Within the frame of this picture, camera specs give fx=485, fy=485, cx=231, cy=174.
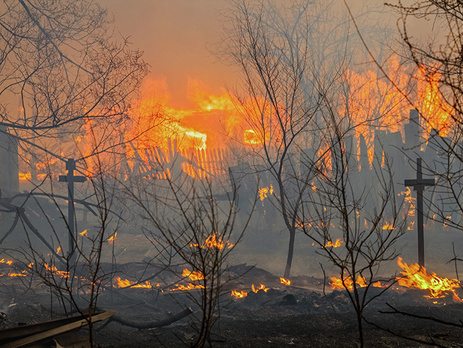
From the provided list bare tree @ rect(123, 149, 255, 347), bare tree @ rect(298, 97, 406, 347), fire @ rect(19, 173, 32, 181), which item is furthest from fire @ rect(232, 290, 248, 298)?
fire @ rect(19, 173, 32, 181)

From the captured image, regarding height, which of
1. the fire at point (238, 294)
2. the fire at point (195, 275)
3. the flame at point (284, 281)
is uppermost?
the fire at point (195, 275)

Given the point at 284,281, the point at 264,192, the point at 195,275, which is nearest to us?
the point at 195,275

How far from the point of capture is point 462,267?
61.2 feet

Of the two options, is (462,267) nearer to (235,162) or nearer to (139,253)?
(139,253)

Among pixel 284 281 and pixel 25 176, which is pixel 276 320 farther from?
pixel 25 176

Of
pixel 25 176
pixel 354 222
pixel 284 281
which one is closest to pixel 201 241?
pixel 284 281

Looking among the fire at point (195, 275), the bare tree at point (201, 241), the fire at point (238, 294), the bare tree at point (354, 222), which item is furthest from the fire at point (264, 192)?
the fire at point (238, 294)

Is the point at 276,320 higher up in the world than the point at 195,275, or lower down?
lower down

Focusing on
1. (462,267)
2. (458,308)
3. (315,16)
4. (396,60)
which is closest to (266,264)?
(462,267)

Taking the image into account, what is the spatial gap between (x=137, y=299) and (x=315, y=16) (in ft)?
92.1

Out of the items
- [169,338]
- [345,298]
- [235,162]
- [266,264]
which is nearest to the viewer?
[169,338]

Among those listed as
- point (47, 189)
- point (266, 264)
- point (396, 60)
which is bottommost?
point (266, 264)

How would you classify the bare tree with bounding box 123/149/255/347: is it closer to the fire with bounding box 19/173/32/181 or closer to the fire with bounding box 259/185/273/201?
the fire with bounding box 259/185/273/201

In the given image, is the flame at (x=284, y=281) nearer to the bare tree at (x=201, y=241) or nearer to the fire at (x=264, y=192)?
the bare tree at (x=201, y=241)
